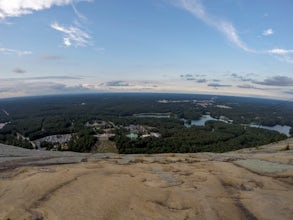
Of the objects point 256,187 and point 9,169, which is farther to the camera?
point 9,169

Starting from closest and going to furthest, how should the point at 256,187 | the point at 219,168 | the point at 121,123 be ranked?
the point at 256,187
the point at 219,168
the point at 121,123

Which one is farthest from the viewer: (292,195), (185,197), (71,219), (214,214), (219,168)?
(219,168)

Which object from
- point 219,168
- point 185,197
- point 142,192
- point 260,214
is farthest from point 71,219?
point 219,168

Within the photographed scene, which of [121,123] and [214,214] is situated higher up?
[214,214]

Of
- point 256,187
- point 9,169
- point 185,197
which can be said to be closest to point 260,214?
point 185,197

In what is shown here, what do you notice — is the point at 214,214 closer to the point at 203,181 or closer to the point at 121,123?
the point at 203,181

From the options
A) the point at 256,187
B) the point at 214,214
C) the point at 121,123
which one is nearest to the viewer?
the point at 214,214

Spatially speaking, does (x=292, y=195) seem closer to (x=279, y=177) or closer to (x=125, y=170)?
(x=279, y=177)

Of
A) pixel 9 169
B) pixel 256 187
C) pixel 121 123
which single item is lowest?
pixel 121 123

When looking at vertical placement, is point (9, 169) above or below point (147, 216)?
below

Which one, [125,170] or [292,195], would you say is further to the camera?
[125,170]
